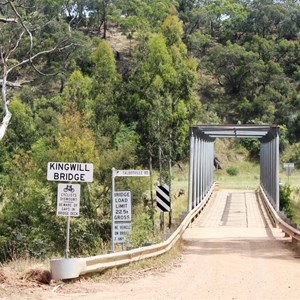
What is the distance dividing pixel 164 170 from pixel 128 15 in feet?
247

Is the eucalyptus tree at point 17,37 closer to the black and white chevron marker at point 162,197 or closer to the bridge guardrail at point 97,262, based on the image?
the bridge guardrail at point 97,262

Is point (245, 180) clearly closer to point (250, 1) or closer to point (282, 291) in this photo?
point (282, 291)

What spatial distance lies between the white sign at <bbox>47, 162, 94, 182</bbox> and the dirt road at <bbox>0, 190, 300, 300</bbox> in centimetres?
195

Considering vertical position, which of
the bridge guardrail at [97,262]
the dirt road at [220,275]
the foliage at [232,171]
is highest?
the foliage at [232,171]

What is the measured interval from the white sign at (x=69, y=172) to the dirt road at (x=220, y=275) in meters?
1.95

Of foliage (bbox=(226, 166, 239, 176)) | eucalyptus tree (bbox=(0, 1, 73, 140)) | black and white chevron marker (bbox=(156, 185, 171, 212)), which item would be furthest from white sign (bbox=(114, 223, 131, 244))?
foliage (bbox=(226, 166, 239, 176))

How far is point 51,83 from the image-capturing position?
3184 inches

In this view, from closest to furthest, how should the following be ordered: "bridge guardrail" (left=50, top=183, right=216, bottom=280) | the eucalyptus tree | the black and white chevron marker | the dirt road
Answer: the dirt road
"bridge guardrail" (left=50, top=183, right=216, bottom=280)
the eucalyptus tree
the black and white chevron marker

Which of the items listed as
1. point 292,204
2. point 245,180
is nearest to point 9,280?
point 292,204

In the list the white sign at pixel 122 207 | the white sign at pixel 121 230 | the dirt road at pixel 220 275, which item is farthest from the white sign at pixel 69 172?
the white sign at pixel 121 230

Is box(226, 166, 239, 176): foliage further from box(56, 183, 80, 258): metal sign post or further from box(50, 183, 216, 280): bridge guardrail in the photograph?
box(56, 183, 80, 258): metal sign post

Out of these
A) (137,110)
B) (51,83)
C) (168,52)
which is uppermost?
(51,83)

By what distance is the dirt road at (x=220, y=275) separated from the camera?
945 centimetres

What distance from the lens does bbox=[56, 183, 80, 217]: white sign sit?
36.7 ft
